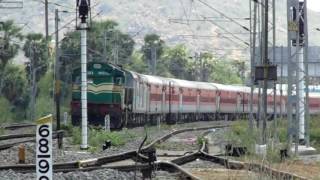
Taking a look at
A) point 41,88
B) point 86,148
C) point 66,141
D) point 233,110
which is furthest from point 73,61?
point 86,148

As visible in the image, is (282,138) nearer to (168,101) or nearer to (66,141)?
(66,141)

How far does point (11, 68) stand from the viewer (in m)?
74.5

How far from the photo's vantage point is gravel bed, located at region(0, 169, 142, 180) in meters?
13.6

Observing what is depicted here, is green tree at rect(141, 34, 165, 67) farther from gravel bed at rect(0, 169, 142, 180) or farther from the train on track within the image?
gravel bed at rect(0, 169, 142, 180)

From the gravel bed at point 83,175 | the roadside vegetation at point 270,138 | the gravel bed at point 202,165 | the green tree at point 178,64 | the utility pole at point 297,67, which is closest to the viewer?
the gravel bed at point 83,175

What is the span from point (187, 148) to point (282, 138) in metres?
4.82

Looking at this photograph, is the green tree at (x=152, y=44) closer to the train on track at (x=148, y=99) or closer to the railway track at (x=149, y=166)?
A: the train on track at (x=148, y=99)

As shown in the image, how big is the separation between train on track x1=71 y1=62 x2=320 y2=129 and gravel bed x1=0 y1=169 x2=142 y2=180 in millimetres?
15706

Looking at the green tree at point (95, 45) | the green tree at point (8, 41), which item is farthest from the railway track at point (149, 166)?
the green tree at point (8, 41)

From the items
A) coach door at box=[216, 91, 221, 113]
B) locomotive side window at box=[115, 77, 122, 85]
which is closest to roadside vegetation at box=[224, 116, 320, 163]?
locomotive side window at box=[115, 77, 122, 85]

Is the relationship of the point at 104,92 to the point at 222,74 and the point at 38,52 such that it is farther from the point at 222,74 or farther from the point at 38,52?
the point at 222,74

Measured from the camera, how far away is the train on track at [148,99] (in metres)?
35.9

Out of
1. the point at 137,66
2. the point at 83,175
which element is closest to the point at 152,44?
the point at 137,66

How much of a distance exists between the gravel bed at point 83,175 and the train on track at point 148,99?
15.7 m
